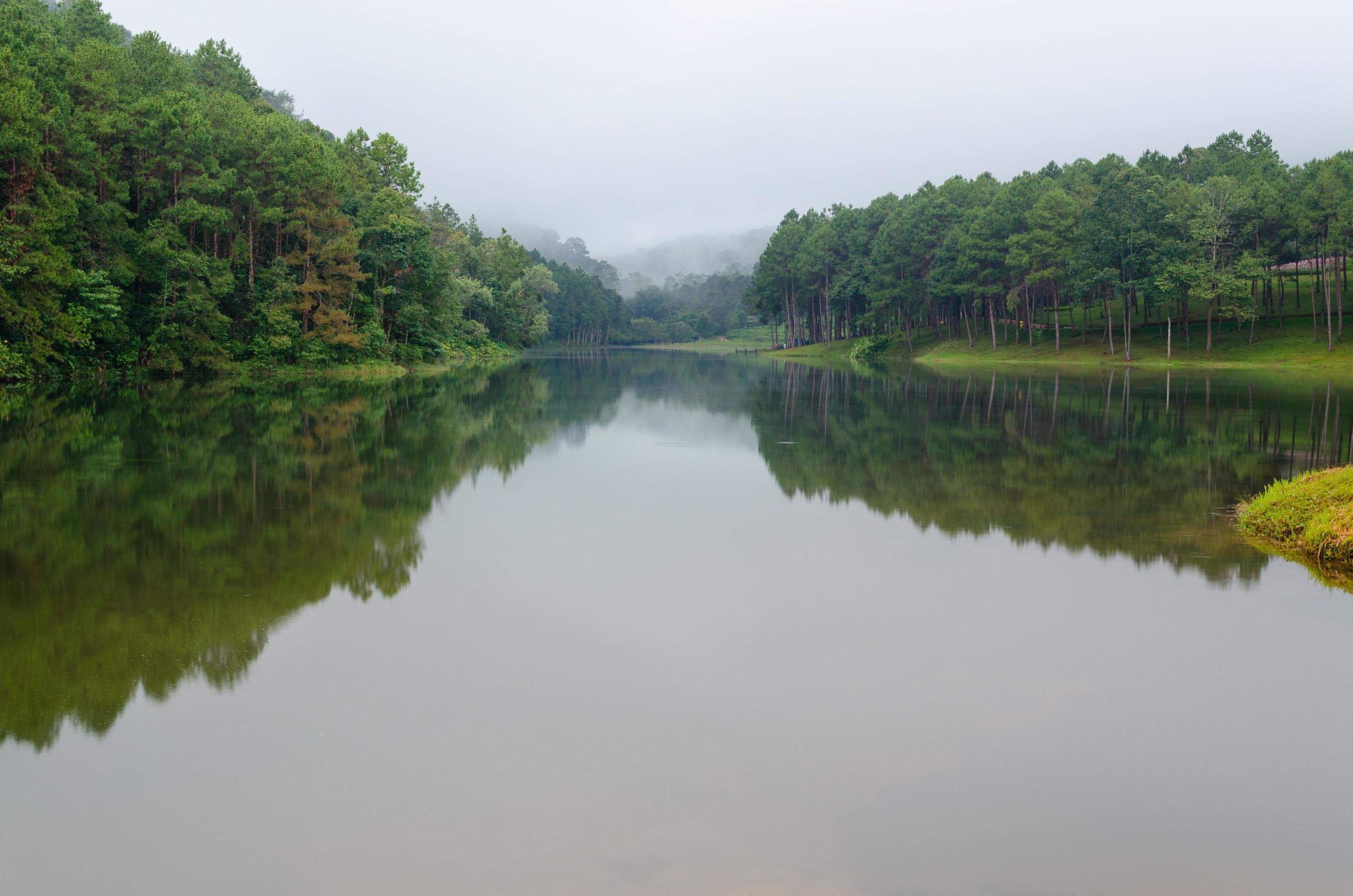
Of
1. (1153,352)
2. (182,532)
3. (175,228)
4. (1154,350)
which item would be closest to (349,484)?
(182,532)

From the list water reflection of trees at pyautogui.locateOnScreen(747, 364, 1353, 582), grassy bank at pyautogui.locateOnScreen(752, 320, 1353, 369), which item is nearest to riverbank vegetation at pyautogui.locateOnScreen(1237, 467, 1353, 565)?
water reflection of trees at pyautogui.locateOnScreen(747, 364, 1353, 582)

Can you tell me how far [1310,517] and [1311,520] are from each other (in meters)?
0.17

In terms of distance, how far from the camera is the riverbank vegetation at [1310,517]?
10.2m

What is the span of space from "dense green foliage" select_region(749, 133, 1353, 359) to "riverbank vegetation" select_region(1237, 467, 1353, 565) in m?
51.9

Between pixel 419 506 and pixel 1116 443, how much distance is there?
1478cm

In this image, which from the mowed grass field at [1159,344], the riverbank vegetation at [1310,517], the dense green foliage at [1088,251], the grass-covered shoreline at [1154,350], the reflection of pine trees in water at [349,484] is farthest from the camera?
the dense green foliage at [1088,251]

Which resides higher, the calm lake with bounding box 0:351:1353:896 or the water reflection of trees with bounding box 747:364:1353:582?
the calm lake with bounding box 0:351:1353:896

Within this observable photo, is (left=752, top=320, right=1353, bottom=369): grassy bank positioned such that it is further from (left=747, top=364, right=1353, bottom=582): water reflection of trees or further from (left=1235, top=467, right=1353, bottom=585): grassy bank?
(left=1235, top=467, right=1353, bottom=585): grassy bank

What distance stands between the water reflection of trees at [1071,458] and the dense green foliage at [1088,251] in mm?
27282

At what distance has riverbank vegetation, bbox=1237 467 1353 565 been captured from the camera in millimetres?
10195

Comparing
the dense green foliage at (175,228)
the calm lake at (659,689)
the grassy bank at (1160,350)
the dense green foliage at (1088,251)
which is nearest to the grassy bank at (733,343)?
the dense green foliage at (1088,251)

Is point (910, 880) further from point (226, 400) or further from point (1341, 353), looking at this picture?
point (1341, 353)

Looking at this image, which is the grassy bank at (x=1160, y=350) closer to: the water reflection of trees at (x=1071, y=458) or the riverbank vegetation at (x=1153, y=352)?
the riverbank vegetation at (x=1153, y=352)

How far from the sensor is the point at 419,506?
Answer: 42.3 feet
